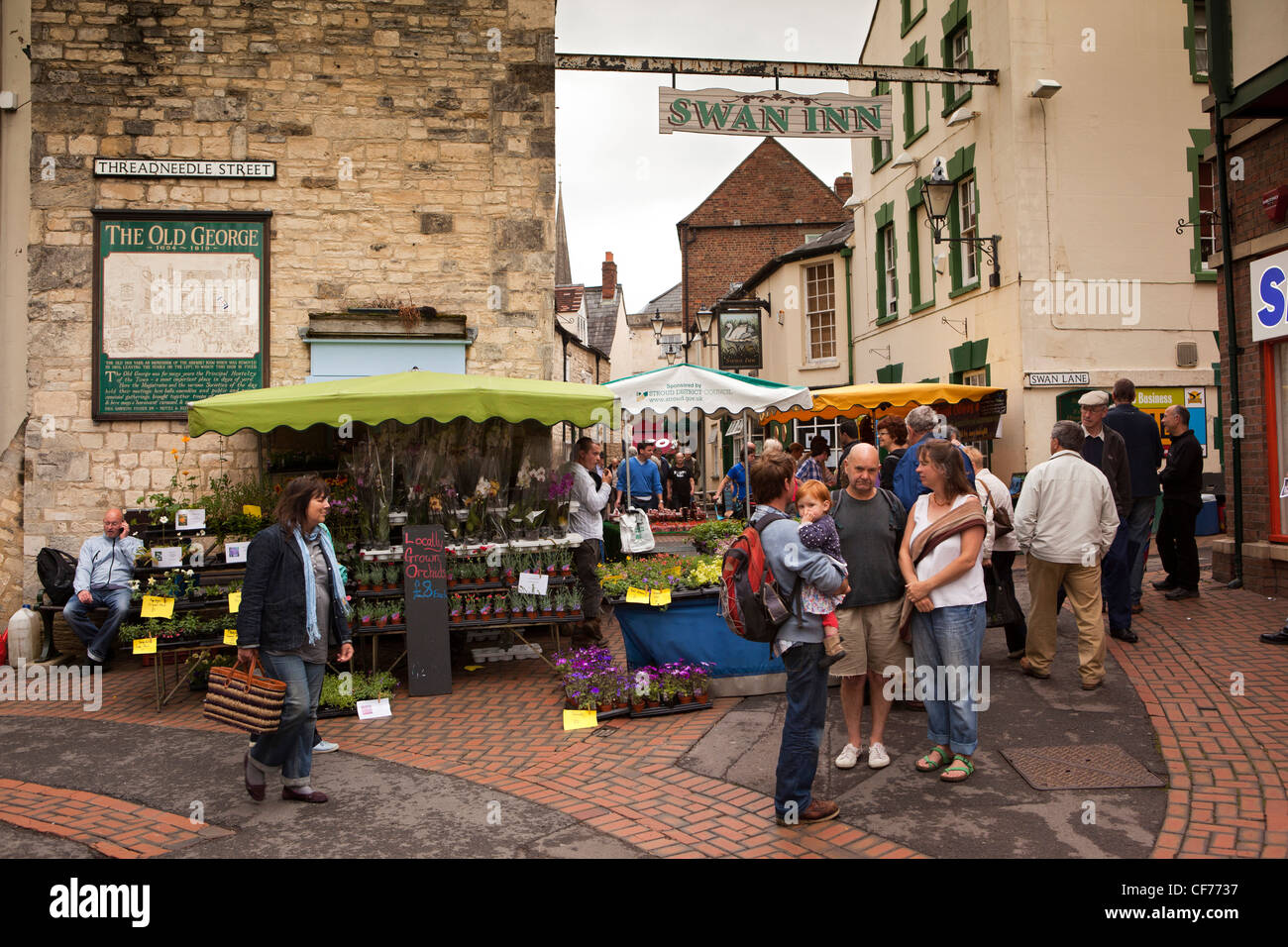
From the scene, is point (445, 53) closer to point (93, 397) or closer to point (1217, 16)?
point (93, 397)

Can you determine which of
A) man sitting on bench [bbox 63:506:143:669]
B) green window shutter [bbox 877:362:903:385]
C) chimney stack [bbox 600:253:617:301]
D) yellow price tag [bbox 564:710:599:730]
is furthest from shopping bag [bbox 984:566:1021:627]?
chimney stack [bbox 600:253:617:301]

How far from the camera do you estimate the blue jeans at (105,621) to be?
8.54 metres

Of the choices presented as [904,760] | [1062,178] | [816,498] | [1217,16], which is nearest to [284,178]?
[816,498]

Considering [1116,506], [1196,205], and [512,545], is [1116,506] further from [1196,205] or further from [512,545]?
[1196,205]

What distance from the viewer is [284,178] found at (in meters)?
10.5

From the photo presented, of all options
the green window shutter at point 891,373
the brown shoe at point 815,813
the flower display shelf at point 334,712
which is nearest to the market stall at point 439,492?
the flower display shelf at point 334,712

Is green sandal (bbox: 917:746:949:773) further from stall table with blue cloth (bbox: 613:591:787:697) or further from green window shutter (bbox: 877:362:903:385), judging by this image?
green window shutter (bbox: 877:362:903:385)

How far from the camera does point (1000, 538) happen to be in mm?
6848

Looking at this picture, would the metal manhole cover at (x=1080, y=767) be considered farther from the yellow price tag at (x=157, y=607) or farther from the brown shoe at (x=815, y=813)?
the yellow price tag at (x=157, y=607)

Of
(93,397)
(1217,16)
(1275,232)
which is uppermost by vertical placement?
(1217,16)

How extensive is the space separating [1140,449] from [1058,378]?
6.67m

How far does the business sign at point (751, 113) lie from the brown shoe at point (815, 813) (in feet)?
25.3

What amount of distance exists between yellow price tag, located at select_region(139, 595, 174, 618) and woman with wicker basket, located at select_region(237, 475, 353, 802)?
2.68m
